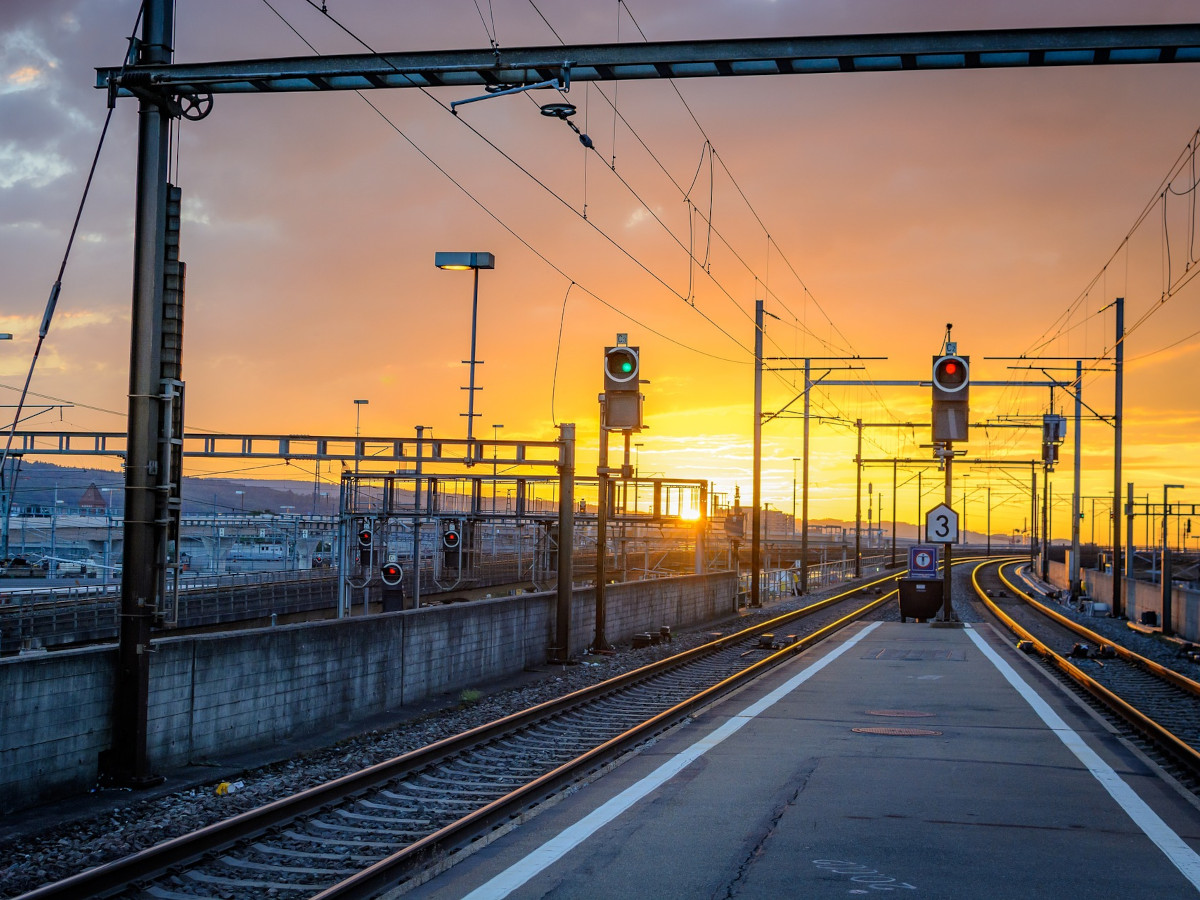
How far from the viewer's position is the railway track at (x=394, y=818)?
297 inches

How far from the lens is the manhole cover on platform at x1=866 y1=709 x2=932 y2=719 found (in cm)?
1579

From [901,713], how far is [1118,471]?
3150cm

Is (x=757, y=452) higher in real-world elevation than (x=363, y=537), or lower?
higher

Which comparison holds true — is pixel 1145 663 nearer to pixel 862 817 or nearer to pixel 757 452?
pixel 862 817

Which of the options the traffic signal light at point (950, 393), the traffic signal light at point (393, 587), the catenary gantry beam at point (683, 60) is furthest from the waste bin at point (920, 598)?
the catenary gantry beam at point (683, 60)

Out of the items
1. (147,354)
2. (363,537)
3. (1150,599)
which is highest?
(147,354)

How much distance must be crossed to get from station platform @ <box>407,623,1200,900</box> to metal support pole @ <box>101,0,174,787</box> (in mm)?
4841

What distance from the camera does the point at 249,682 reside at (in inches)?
Answer: 515

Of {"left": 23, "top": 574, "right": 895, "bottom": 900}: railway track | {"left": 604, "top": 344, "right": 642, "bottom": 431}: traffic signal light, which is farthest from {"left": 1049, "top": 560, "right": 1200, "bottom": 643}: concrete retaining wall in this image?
{"left": 23, "top": 574, "right": 895, "bottom": 900}: railway track

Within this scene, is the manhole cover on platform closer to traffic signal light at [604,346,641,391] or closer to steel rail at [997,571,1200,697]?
steel rail at [997,571,1200,697]

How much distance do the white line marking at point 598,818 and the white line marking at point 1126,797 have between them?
12.6ft

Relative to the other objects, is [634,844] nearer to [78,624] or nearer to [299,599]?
[78,624]

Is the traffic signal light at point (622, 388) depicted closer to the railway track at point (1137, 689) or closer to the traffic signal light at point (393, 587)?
the railway track at point (1137, 689)

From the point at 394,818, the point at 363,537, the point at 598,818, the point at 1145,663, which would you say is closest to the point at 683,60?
the point at 598,818
